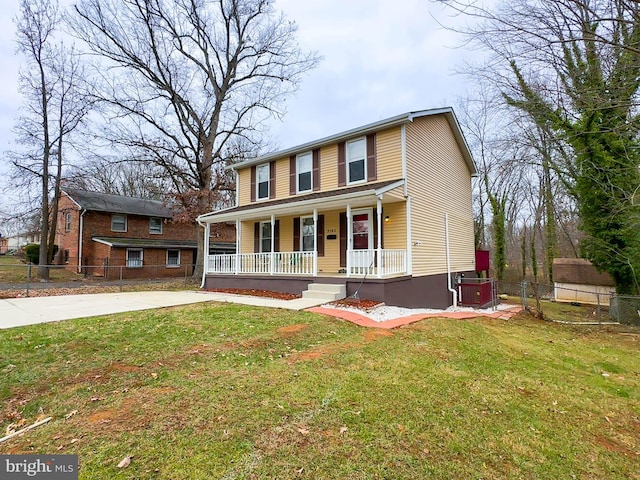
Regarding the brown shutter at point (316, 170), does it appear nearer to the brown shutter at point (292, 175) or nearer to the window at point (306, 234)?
the brown shutter at point (292, 175)

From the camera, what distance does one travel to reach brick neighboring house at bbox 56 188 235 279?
21.8 m

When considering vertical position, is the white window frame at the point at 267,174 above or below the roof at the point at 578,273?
above

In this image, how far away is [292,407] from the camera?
310 cm

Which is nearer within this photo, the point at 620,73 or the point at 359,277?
the point at 620,73

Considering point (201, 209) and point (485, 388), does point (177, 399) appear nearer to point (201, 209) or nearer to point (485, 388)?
point (485, 388)

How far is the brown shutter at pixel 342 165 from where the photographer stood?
38.5 ft

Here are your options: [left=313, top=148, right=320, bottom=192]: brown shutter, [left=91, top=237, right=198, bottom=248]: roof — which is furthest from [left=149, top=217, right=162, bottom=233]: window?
[left=313, top=148, right=320, bottom=192]: brown shutter

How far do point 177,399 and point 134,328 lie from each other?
348 cm

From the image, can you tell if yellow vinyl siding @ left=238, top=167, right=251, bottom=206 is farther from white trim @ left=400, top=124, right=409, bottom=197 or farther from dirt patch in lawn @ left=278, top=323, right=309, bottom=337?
dirt patch in lawn @ left=278, top=323, right=309, bottom=337

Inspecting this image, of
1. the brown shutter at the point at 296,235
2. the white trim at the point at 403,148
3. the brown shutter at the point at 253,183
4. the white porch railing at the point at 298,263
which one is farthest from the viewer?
the brown shutter at the point at 253,183

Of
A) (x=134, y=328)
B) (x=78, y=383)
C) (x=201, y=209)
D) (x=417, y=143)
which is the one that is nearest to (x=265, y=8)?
(x=201, y=209)

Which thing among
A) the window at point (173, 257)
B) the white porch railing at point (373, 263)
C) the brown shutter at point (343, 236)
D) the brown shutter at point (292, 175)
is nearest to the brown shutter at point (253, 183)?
the brown shutter at point (292, 175)

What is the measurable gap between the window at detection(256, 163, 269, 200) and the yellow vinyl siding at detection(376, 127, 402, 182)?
18.1 ft

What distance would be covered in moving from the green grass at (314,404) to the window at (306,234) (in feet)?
22.2
